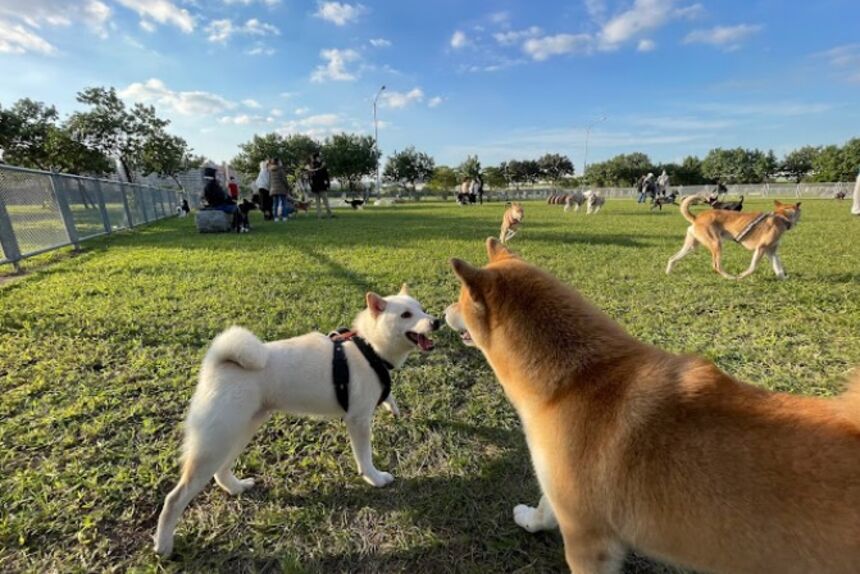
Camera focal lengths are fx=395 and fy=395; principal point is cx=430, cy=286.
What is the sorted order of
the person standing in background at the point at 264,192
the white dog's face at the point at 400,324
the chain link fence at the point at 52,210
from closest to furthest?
the white dog's face at the point at 400,324
the chain link fence at the point at 52,210
the person standing in background at the point at 264,192

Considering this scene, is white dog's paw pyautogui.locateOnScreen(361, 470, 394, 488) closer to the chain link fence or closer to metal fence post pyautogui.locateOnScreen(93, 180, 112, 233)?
the chain link fence

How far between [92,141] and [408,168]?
52861 millimetres

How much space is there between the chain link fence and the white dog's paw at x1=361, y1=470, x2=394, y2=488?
8.25 metres

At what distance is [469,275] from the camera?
1.73 metres

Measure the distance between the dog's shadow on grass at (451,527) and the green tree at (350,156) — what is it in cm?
6214

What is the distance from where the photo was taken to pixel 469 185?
113 ft

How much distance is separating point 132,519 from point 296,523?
84cm

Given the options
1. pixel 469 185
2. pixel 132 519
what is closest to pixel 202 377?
pixel 132 519

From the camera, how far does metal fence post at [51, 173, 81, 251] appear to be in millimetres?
8715

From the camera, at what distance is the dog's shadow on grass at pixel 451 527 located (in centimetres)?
179

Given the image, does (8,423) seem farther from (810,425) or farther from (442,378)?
(810,425)

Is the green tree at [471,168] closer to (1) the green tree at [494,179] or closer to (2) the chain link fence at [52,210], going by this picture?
(1) the green tree at [494,179]

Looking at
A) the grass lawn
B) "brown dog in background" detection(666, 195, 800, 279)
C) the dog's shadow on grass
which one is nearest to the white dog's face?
the grass lawn

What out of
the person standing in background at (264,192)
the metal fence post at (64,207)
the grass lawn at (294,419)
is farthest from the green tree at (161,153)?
the grass lawn at (294,419)
